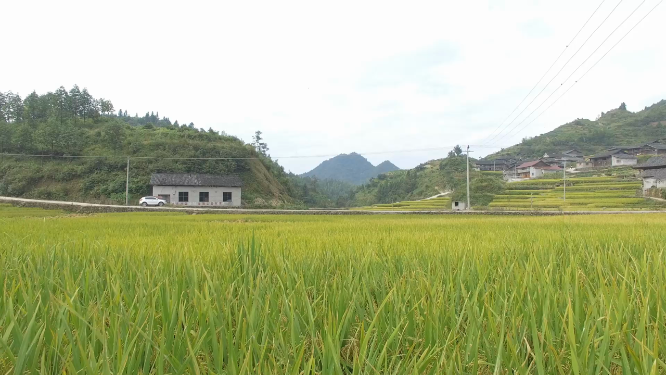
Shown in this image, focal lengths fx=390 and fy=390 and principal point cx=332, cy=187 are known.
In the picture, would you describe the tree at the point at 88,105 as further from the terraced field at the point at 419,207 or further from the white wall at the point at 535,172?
the white wall at the point at 535,172

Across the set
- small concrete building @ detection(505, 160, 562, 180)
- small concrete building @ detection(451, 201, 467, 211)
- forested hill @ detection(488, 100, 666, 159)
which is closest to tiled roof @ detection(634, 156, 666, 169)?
small concrete building @ detection(451, 201, 467, 211)

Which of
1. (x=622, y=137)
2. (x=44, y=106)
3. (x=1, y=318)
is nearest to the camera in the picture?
(x=1, y=318)

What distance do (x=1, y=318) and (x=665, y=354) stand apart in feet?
6.03

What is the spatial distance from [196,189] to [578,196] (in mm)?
36771

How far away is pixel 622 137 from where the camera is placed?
85.2 m

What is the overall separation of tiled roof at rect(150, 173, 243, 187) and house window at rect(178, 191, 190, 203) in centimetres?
98

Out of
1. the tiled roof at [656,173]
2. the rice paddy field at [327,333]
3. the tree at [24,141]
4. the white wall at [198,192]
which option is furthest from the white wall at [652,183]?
the tree at [24,141]

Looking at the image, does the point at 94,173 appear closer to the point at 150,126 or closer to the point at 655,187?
the point at 150,126

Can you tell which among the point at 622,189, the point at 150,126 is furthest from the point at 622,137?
the point at 150,126

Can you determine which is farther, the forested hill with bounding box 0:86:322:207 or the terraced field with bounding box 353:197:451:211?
the forested hill with bounding box 0:86:322:207

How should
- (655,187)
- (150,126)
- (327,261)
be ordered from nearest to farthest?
(327,261) → (655,187) → (150,126)

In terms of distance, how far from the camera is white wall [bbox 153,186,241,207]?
36.0 m

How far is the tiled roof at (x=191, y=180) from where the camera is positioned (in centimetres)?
3606

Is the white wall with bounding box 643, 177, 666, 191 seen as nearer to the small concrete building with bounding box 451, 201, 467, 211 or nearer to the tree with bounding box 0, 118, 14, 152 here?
the small concrete building with bounding box 451, 201, 467, 211
